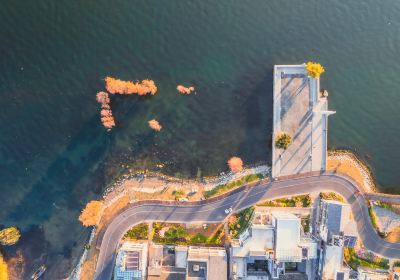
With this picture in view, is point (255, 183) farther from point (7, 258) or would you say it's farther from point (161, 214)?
point (7, 258)

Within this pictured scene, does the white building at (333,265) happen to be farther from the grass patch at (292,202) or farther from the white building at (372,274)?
the grass patch at (292,202)

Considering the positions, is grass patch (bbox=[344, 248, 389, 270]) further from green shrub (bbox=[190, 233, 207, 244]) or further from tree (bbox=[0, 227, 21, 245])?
tree (bbox=[0, 227, 21, 245])

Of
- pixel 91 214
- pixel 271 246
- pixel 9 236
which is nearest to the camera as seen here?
pixel 271 246

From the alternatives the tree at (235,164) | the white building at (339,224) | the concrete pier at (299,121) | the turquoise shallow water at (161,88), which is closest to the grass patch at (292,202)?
the white building at (339,224)

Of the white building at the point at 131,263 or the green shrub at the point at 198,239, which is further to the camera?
the green shrub at the point at 198,239

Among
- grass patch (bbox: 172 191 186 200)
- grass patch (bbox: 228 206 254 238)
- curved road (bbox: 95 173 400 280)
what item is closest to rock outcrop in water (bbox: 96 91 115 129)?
curved road (bbox: 95 173 400 280)

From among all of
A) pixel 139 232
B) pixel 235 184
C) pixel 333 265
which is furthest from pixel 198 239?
pixel 333 265

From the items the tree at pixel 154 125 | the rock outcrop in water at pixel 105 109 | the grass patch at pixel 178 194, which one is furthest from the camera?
the grass patch at pixel 178 194

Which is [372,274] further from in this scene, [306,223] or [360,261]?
[306,223]
